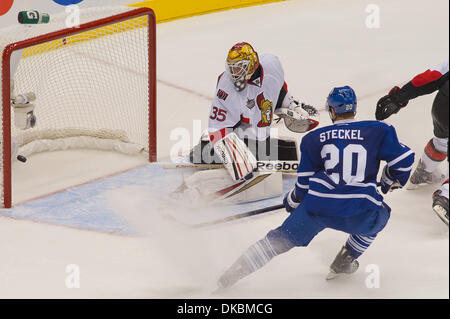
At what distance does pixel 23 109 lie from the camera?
190 inches

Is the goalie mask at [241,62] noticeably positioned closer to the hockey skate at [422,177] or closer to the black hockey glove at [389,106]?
the black hockey glove at [389,106]

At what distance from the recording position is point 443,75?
398 cm

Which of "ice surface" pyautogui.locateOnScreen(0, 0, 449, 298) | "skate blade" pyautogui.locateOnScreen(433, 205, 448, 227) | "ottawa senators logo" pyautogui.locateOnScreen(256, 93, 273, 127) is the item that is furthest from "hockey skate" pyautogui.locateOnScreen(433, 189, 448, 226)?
"ottawa senators logo" pyautogui.locateOnScreen(256, 93, 273, 127)

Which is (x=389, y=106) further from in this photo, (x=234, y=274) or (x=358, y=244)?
(x=234, y=274)

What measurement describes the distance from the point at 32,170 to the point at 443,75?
2383 mm

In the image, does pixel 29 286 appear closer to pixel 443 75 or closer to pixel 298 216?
pixel 298 216

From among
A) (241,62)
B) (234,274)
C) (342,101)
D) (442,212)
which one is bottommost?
(234,274)

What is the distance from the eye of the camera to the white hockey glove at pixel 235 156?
4293mm

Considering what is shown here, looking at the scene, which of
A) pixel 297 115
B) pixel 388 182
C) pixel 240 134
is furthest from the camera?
pixel 297 115

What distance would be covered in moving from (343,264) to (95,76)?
3.00 metres

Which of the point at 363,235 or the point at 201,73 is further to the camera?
the point at 201,73

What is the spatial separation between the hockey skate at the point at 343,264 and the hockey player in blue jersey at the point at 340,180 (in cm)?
17

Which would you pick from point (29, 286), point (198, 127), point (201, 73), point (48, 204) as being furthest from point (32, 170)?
point (201, 73)

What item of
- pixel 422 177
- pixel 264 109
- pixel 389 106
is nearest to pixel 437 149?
pixel 422 177
